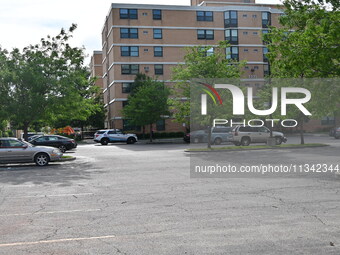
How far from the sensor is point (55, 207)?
9750mm

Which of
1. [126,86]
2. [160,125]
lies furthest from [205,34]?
[160,125]

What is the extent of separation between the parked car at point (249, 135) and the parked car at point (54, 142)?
13.5 metres

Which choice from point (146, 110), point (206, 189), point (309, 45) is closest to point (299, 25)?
point (309, 45)

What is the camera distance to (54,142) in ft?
107

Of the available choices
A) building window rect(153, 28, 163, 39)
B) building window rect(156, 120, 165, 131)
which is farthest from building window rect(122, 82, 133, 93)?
building window rect(153, 28, 163, 39)

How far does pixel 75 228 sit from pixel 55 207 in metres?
2.43

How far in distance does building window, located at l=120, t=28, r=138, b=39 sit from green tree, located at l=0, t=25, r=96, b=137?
3386cm

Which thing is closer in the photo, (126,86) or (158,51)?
(126,86)

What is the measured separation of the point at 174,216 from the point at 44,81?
57.6 ft

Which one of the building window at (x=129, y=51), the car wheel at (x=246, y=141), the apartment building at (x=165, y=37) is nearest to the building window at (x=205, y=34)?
the apartment building at (x=165, y=37)

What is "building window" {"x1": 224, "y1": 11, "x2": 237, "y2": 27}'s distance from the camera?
6275 centimetres

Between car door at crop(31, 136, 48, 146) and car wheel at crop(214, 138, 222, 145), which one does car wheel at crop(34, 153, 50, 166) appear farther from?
car wheel at crop(214, 138, 222, 145)

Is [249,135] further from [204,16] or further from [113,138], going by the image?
[204,16]

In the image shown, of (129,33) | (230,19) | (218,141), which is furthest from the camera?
(230,19)
